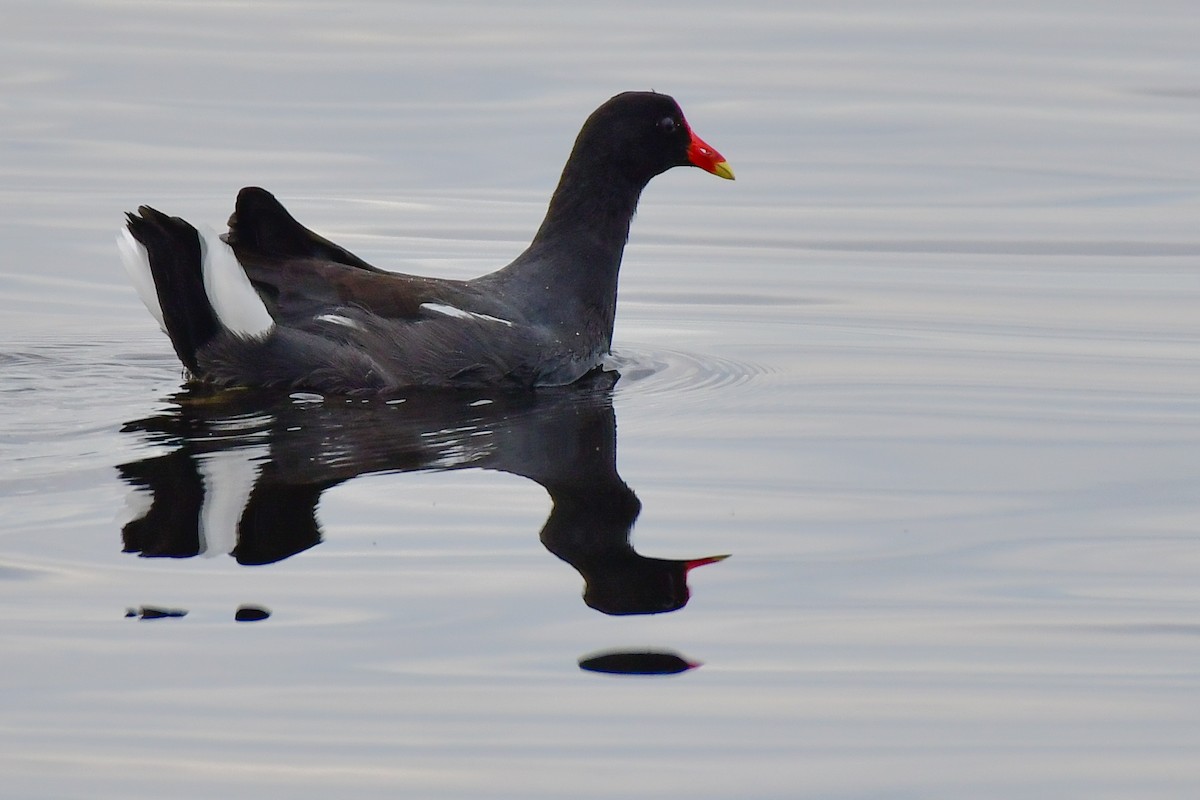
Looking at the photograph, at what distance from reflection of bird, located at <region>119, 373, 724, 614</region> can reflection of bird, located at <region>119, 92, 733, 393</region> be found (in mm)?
123

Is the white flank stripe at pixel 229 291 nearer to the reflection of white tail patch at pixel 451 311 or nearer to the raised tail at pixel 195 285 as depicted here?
the raised tail at pixel 195 285

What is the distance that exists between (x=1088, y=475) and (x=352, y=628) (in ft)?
8.65

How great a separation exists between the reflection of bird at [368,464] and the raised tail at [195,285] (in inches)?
9.1

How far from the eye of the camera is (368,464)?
5996 mm

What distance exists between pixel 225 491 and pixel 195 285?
5.54ft

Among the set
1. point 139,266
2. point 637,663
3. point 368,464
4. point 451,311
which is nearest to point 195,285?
point 139,266

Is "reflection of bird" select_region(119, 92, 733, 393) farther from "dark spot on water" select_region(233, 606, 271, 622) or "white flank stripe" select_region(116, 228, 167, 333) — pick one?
"dark spot on water" select_region(233, 606, 271, 622)

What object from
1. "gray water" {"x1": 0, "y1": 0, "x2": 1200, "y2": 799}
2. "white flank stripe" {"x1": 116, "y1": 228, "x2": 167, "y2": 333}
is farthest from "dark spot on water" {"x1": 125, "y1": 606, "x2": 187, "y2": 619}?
"white flank stripe" {"x1": 116, "y1": 228, "x2": 167, "y2": 333}

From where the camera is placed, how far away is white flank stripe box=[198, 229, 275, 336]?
7.03 m

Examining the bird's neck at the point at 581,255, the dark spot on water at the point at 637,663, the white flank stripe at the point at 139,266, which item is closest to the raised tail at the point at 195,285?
the white flank stripe at the point at 139,266

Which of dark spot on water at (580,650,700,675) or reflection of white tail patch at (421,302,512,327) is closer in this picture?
dark spot on water at (580,650,700,675)

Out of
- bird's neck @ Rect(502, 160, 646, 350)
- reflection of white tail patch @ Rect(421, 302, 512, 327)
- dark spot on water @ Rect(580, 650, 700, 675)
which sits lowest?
dark spot on water @ Rect(580, 650, 700, 675)

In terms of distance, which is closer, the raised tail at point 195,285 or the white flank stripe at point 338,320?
the raised tail at point 195,285

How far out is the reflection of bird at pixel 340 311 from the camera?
7.09 m
